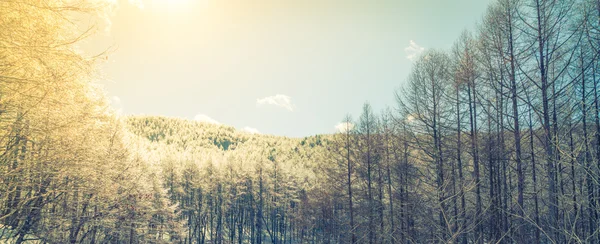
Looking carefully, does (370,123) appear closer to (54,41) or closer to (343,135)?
(343,135)

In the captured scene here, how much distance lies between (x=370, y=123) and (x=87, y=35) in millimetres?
18213

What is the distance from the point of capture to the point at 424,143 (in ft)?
41.8

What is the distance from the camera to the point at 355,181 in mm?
20875

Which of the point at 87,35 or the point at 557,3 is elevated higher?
the point at 557,3

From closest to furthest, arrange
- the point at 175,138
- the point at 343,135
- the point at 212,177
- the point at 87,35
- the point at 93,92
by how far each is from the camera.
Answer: the point at 87,35
the point at 93,92
the point at 343,135
the point at 212,177
the point at 175,138

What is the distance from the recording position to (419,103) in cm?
1311

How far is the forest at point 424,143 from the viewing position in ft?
13.4

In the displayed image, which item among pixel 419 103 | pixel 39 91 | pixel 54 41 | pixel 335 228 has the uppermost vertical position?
pixel 419 103

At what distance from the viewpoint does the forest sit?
409 centimetres

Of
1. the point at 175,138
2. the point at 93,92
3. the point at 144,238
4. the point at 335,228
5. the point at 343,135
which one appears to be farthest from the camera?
the point at 175,138

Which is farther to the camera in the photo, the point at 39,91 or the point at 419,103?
the point at 419,103

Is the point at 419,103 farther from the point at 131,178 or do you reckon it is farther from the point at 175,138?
the point at 175,138

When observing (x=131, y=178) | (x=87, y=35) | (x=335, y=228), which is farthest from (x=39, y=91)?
(x=335, y=228)

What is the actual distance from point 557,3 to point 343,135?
1566 cm
